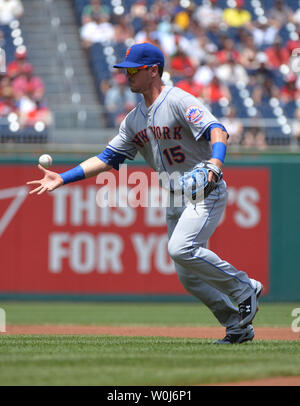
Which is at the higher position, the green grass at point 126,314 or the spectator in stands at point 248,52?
the spectator in stands at point 248,52

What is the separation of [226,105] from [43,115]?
122 inches

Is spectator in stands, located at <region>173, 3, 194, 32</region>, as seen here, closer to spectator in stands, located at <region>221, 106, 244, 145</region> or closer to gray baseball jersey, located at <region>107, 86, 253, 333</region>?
spectator in stands, located at <region>221, 106, 244, 145</region>

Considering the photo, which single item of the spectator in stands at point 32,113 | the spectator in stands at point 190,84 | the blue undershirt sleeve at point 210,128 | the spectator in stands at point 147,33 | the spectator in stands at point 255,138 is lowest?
the blue undershirt sleeve at point 210,128

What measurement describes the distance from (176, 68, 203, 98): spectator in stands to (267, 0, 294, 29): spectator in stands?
8.17ft

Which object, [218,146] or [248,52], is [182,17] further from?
[218,146]

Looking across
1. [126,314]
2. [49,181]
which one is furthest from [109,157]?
[126,314]

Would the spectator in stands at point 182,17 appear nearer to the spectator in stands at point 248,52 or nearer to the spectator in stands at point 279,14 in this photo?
the spectator in stands at point 248,52

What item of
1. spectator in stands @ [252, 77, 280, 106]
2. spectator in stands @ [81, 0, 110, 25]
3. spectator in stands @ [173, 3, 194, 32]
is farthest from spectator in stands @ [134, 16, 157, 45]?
spectator in stands @ [252, 77, 280, 106]

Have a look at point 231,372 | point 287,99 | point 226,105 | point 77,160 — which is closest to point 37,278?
point 77,160

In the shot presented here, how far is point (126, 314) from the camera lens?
10.0m

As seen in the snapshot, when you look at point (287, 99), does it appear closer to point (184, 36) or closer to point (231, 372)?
point (184, 36)

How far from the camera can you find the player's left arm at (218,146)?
5.08 meters

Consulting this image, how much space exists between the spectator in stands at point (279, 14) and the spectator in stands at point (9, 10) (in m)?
4.76

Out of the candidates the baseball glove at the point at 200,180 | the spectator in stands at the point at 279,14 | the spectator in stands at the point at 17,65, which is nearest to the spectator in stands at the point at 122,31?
the spectator in stands at the point at 17,65
